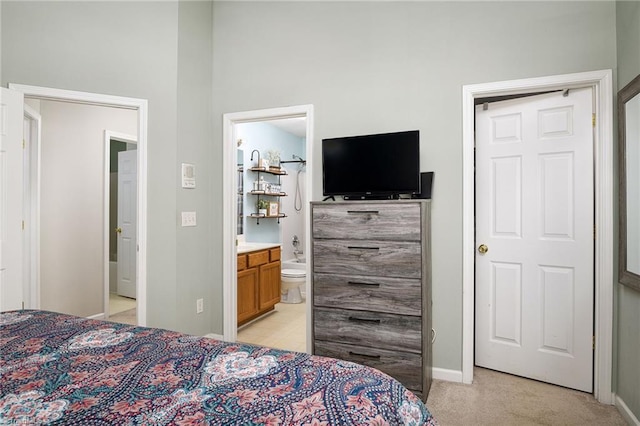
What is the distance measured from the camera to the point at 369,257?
241 cm

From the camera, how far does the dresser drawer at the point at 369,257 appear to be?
231cm

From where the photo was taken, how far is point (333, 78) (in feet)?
9.76

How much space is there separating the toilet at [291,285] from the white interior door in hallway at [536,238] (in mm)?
2249

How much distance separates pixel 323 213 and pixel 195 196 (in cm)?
135

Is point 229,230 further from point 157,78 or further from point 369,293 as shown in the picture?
point 369,293

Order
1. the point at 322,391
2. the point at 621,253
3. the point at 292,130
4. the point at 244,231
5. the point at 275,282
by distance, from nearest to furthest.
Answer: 1. the point at 322,391
2. the point at 621,253
3. the point at 275,282
4. the point at 244,231
5. the point at 292,130

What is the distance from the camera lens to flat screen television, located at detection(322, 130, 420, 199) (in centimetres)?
247

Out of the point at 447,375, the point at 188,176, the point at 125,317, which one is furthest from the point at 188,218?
the point at 447,375

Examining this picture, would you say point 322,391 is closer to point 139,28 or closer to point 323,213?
point 323,213

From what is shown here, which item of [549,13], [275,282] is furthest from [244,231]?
[549,13]

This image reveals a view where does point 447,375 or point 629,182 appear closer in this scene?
point 629,182

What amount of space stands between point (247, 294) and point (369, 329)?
182 centimetres

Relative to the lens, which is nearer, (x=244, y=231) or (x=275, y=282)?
(x=275, y=282)

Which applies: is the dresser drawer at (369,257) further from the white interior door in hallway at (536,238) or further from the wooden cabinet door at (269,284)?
the wooden cabinet door at (269,284)
